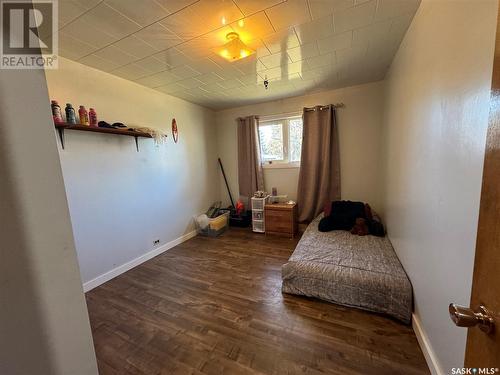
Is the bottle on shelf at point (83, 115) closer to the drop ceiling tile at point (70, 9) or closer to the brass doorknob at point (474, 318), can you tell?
the drop ceiling tile at point (70, 9)

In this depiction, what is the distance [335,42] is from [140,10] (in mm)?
1676

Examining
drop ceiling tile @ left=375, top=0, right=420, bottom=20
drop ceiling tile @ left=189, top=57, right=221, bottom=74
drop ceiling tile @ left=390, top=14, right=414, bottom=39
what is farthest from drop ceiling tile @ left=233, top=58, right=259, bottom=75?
drop ceiling tile @ left=390, top=14, right=414, bottom=39

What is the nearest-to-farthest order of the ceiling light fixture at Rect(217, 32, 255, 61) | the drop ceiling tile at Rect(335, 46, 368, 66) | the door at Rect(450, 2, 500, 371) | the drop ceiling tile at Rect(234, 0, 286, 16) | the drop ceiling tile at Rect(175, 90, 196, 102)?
the door at Rect(450, 2, 500, 371)
the drop ceiling tile at Rect(234, 0, 286, 16)
the ceiling light fixture at Rect(217, 32, 255, 61)
the drop ceiling tile at Rect(335, 46, 368, 66)
the drop ceiling tile at Rect(175, 90, 196, 102)

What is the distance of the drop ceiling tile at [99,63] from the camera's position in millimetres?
2035

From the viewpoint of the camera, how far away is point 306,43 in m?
1.93

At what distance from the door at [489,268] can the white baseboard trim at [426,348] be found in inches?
36.0

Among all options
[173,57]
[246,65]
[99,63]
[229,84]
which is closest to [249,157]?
[229,84]

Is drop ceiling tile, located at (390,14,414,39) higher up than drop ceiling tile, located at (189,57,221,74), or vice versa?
drop ceiling tile, located at (189,57,221,74)

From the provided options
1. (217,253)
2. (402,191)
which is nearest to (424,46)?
(402,191)

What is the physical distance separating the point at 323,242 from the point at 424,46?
6.34ft

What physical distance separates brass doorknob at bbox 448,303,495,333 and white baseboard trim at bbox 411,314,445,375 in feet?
3.29

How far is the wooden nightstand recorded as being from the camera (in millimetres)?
3361

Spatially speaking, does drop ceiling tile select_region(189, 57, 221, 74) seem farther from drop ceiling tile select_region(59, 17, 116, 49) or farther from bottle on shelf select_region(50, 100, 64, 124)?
bottle on shelf select_region(50, 100, 64, 124)

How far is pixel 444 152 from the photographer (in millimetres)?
1065
